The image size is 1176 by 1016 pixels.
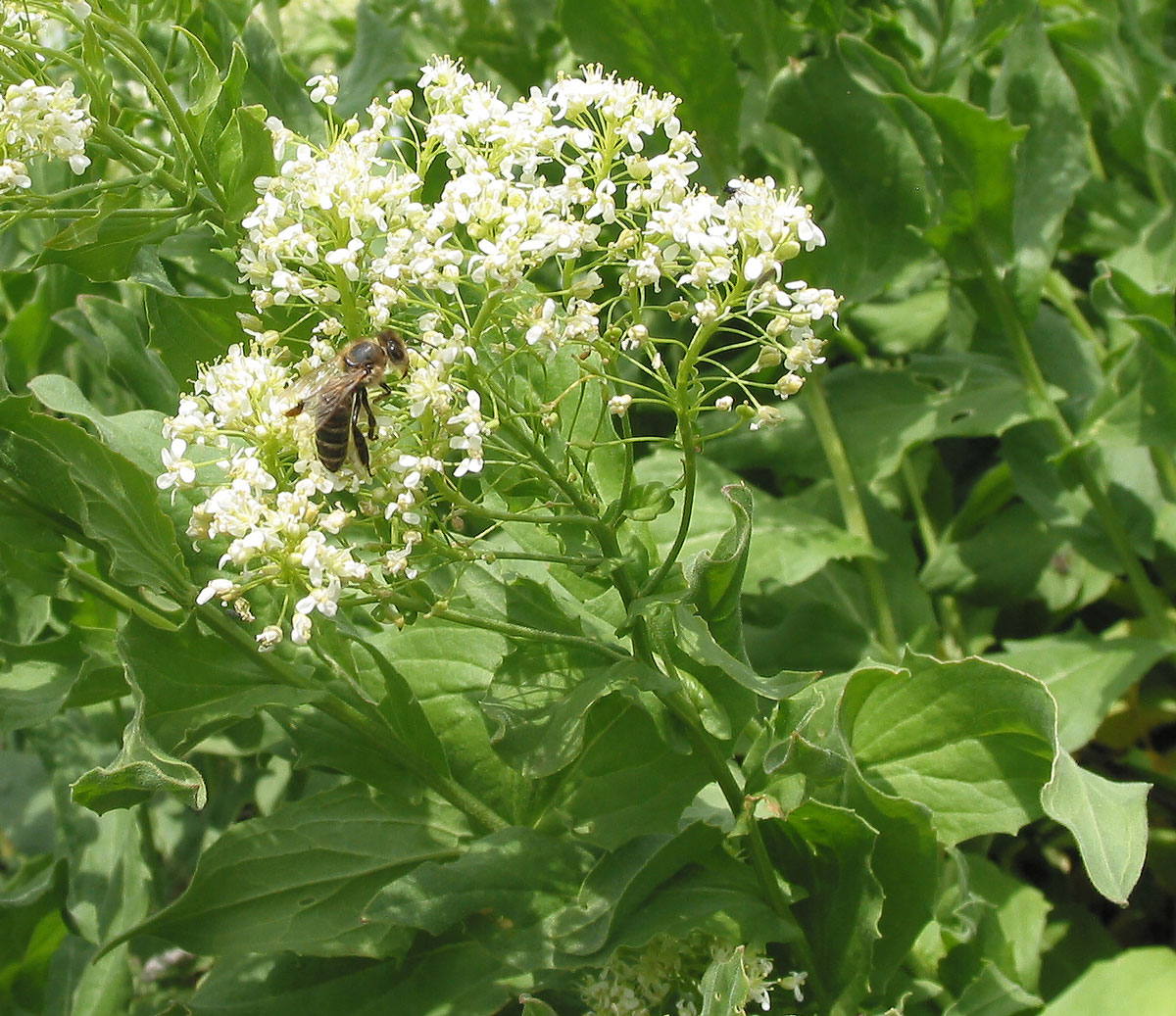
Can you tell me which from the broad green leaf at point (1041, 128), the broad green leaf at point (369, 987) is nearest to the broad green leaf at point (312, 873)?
the broad green leaf at point (369, 987)

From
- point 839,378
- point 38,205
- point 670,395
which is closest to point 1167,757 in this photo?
point 839,378

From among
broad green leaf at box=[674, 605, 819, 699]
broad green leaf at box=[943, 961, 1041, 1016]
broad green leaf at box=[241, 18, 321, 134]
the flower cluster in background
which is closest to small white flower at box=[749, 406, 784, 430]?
→ the flower cluster in background

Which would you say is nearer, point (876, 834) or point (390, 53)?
point (876, 834)

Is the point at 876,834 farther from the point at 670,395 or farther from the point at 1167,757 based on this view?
the point at 1167,757

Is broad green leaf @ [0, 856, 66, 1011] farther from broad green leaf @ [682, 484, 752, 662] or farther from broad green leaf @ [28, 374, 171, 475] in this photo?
broad green leaf @ [682, 484, 752, 662]

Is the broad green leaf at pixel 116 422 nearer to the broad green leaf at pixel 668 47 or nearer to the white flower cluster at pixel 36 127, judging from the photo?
the white flower cluster at pixel 36 127

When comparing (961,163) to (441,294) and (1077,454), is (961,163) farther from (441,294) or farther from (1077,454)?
(441,294)

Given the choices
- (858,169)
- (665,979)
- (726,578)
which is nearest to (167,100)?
(726,578)

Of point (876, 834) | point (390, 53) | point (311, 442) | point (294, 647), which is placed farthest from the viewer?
point (390, 53)
